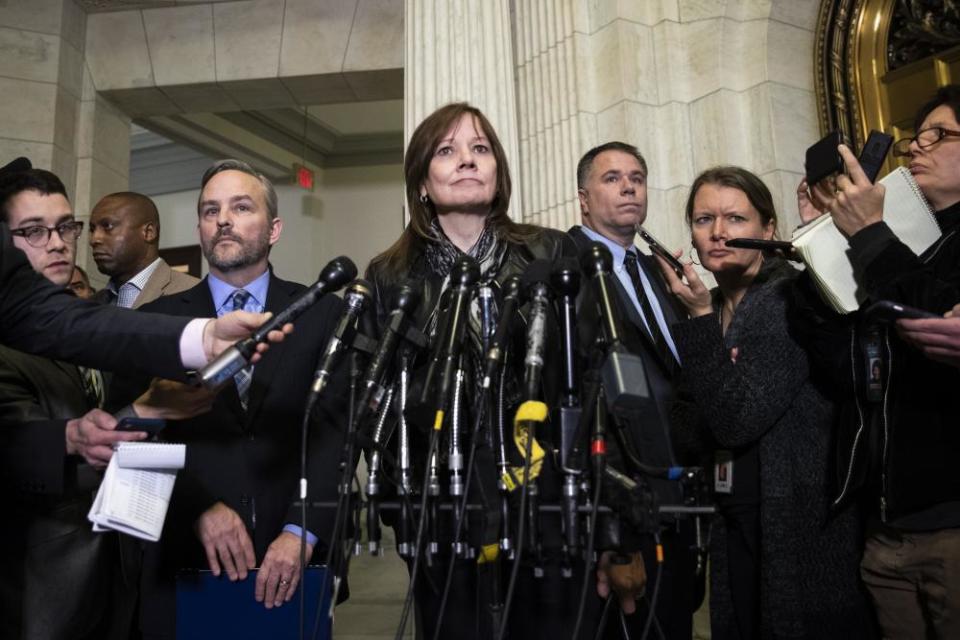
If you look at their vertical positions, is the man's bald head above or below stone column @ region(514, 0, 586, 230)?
below

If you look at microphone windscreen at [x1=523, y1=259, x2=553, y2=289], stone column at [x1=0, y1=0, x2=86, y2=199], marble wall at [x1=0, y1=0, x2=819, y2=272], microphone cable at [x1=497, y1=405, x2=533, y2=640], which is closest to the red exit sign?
stone column at [x1=0, y1=0, x2=86, y2=199]

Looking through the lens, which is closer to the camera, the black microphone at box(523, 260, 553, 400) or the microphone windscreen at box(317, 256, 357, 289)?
the black microphone at box(523, 260, 553, 400)

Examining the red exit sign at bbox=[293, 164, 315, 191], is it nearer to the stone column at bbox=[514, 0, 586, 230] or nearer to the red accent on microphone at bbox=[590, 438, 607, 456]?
the stone column at bbox=[514, 0, 586, 230]

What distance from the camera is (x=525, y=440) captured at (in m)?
1.41

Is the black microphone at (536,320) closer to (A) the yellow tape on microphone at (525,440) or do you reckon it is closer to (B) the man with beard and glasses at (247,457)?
(A) the yellow tape on microphone at (525,440)

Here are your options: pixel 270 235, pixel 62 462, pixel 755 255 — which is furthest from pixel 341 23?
pixel 62 462

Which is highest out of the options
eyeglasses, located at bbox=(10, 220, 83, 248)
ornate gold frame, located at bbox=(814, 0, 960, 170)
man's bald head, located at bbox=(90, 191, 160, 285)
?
ornate gold frame, located at bbox=(814, 0, 960, 170)

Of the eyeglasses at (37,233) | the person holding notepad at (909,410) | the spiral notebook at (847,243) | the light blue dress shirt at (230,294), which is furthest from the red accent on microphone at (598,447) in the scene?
the eyeglasses at (37,233)

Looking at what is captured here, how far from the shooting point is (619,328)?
135 cm

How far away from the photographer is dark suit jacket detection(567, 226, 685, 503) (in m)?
1.36

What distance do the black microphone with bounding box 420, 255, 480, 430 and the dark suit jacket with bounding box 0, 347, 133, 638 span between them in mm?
947

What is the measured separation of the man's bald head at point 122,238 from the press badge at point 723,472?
2870mm

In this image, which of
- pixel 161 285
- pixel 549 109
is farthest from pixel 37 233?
pixel 549 109

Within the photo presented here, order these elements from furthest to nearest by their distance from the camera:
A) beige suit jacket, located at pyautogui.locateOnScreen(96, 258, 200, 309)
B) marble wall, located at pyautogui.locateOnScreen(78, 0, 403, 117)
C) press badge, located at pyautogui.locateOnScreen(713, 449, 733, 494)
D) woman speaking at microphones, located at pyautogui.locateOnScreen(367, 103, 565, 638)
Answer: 1. marble wall, located at pyautogui.locateOnScreen(78, 0, 403, 117)
2. beige suit jacket, located at pyautogui.locateOnScreen(96, 258, 200, 309)
3. press badge, located at pyautogui.locateOnScreen(713, 449, 733, 494)
4. woman speaking at microphones, located at pyautogui.locateOnScreen(367, 103, 565, 638)
